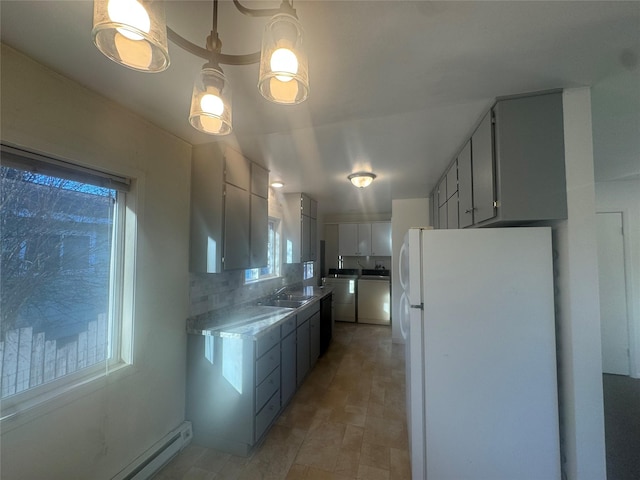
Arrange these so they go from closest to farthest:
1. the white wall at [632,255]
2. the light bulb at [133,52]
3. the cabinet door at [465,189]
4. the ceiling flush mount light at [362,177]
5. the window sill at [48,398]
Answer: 1. the light bulb at [133,52]
2. the window sill at [48,398]
3. the cabinet door at [465,189]
4. the ceiling flush mount light at [362,177]
5. the white wall at [632,255]

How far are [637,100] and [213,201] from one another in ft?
9.17

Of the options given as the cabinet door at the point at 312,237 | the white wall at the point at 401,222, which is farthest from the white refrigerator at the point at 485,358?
the cabinet door at the point at 312,237

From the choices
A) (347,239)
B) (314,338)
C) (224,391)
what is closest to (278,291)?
(314,338)

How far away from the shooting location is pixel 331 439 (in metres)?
2.08

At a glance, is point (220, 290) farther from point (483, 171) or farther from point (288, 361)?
point (483, 171)

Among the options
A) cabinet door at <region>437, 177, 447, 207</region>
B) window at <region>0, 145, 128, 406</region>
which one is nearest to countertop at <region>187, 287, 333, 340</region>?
window at <region>0, 145, 128, 406</region>

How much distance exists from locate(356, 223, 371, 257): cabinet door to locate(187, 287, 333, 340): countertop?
128 inches

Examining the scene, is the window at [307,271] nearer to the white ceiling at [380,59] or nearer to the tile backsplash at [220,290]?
the tile backsplash at [220,290]

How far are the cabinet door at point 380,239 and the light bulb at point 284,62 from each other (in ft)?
16.6

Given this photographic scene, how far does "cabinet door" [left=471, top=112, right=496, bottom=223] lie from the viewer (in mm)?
1516

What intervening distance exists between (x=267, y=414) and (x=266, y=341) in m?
0.58

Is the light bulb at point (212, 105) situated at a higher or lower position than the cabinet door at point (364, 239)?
higher

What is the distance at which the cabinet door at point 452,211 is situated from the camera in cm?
228

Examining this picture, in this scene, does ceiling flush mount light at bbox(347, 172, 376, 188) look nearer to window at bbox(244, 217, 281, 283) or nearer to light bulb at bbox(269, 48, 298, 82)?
window at bbox(244, 217, 281, 283)
